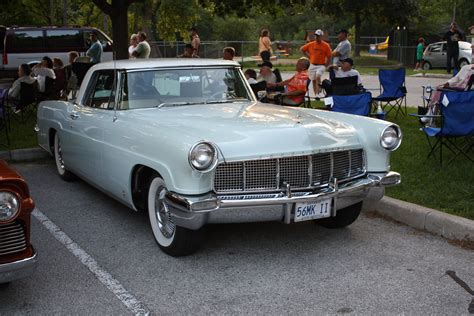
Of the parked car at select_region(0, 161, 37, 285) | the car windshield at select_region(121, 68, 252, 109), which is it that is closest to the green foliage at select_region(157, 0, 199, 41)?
the car windshield at select_region(121, 68, 252, 109)

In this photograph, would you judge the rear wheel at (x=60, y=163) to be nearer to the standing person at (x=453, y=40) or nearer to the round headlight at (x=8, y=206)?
the round headlight at (x=8, y=206)

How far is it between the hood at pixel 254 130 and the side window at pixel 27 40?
50.1 feet

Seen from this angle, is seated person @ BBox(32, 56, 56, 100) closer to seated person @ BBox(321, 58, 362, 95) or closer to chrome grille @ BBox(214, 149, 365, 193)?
seated person @ BBox(321, 58, 362, 95)

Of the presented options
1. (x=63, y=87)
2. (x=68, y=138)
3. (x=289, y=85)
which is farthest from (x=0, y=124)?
(x=289, y=85)

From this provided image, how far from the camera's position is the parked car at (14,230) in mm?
3395

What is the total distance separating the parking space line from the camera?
3.74 metres

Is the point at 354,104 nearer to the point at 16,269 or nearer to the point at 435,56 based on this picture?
the point at 16,269

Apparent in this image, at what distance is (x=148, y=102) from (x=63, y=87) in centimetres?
791

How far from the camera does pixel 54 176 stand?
24.7 ft

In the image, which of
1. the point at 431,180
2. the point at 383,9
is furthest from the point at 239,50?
the point at 431,180

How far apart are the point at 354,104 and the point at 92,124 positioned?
4332 millimetres

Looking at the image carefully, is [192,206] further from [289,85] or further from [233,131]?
[289,85]

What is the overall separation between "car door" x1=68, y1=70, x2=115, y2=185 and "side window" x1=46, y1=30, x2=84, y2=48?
13710 mm

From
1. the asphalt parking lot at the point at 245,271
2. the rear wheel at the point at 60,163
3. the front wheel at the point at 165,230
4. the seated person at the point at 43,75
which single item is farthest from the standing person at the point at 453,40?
the front wheel at the point at 165,230
